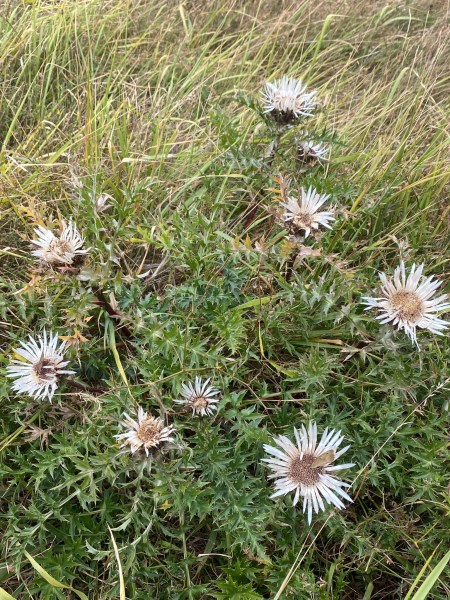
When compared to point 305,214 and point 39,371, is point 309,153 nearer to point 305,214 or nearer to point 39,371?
point 305,214

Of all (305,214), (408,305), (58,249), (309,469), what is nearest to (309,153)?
(305,214)

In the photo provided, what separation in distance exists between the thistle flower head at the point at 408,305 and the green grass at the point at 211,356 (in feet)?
0.16

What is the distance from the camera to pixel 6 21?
2404mm

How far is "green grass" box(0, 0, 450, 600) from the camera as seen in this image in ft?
4.37

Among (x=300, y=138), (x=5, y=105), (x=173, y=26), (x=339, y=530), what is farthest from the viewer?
(x=173, y=26)

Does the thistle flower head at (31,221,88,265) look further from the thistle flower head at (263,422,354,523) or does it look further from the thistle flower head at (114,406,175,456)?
the thistle flower head at (263,422,354,523)

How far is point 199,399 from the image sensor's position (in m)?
1.33

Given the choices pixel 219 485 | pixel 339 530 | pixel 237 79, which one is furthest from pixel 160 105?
pixel 339 530

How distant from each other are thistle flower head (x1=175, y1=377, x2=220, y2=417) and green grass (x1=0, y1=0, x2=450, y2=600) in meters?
A: 0.04

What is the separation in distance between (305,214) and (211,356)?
47 centimetres

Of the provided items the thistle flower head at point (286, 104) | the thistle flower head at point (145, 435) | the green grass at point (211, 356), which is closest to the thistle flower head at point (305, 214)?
the green grass at point (211, 356)

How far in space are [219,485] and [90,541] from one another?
37 centimetres

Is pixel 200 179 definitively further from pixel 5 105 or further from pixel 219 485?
pixel 219 485

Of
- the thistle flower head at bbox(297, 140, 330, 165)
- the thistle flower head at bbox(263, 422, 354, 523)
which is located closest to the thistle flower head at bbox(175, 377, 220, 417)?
the thistle flower head at bbox(263, 422, 354, 523)
